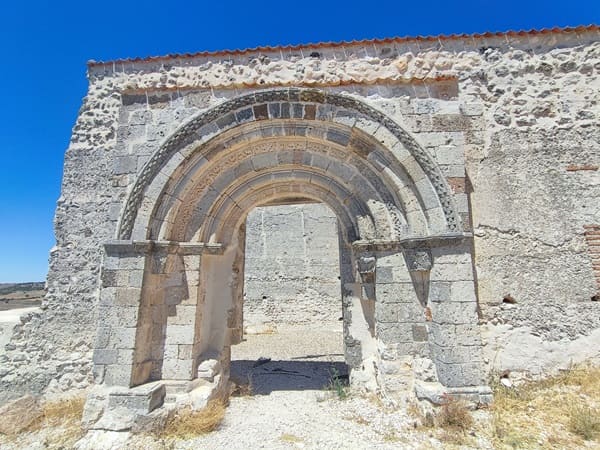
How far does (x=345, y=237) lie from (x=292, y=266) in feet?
22.5

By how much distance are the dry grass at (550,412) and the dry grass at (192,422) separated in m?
2.70

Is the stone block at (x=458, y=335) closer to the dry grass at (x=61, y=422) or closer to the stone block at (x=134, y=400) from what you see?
the stone block at (x=134, y=400)

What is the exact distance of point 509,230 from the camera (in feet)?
13.4

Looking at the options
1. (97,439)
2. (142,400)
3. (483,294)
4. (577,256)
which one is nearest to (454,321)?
(483,294)

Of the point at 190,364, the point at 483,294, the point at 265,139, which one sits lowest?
the point at 190,364

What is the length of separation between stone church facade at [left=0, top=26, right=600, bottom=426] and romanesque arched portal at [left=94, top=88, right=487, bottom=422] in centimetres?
2

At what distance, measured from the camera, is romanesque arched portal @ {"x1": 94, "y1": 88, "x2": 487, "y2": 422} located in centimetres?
357

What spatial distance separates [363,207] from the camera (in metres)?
4.23

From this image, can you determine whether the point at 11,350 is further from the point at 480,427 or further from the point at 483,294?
the point at 483,294

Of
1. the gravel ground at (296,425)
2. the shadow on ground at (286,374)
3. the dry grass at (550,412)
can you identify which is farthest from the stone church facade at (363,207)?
the shadow on ground at (286,374)

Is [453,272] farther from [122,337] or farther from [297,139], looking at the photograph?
[122,337]

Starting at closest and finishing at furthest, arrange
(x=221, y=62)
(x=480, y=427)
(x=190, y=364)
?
(x=480, y=427), (x=190, y=364), (x=221, y=62)

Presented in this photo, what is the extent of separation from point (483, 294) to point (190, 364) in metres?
3.64

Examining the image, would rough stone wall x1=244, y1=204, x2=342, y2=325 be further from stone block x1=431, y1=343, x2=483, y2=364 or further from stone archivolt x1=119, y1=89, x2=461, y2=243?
stone block x1=431, y1=343, x2=483, y2=364
